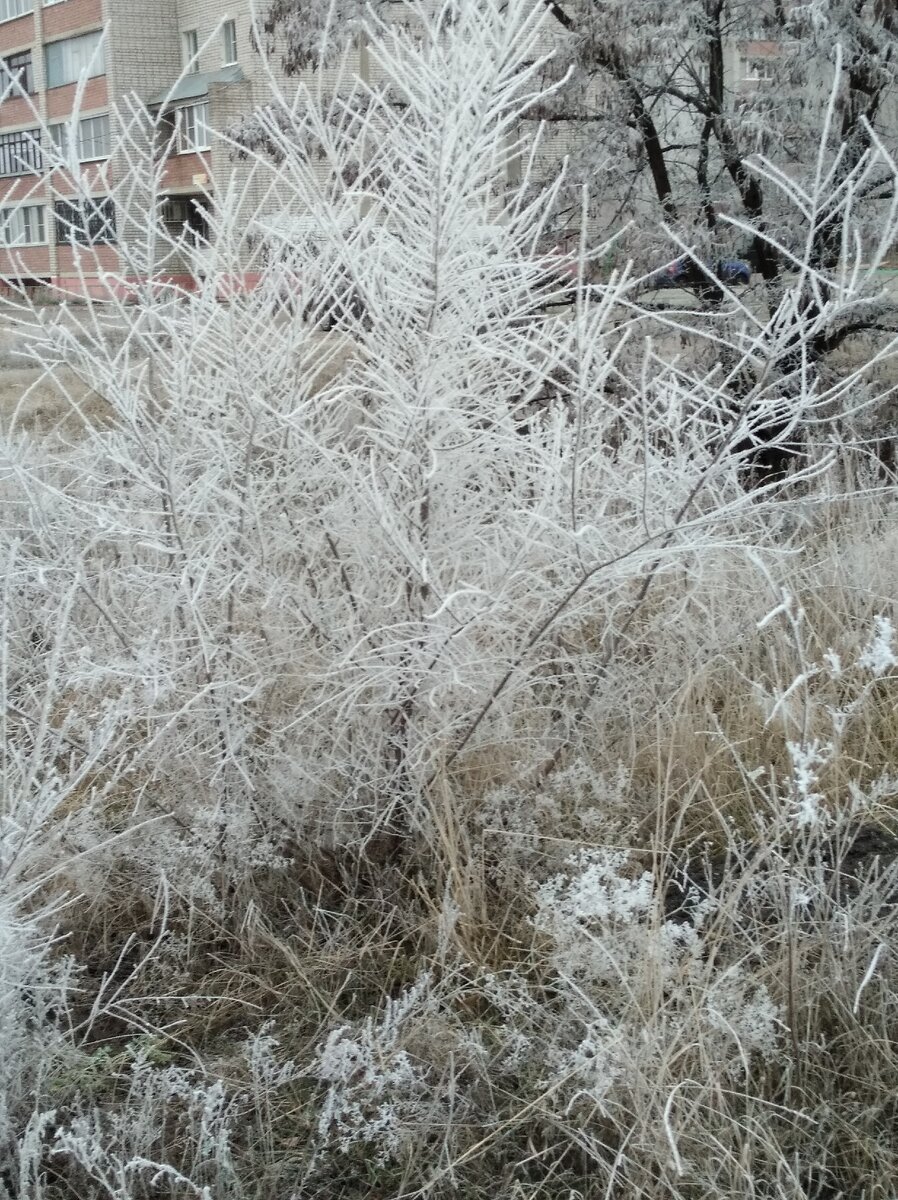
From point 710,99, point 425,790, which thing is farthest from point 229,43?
point 425,790

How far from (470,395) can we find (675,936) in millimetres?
937

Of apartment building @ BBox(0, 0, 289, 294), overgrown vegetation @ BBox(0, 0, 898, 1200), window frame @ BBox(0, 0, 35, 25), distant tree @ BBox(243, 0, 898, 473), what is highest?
window frame @ BBox(0, 0, 35, 25)

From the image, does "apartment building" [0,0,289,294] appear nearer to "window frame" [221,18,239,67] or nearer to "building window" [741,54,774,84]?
"window frame" [221,18,239,67]

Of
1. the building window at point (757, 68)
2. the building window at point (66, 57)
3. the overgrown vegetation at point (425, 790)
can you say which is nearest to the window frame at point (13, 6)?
the building window at point (66, 57)

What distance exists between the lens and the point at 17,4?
3438cm

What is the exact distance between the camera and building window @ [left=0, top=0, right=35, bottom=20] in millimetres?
32619

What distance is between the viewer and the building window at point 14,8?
32.6m

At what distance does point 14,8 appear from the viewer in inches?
1363

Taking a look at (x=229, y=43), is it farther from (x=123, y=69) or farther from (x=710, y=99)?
(x=710, y=99)

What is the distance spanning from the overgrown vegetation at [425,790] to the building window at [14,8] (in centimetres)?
3480

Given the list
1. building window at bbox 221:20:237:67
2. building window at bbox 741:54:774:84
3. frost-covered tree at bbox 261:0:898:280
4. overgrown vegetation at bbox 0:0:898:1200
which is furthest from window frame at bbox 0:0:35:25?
overgrown vegetation at bbox 0:0:898:1200

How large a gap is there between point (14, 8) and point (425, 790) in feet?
126

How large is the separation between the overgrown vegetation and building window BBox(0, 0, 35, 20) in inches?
1370

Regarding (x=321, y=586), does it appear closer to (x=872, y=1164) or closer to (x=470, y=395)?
(x=470, y=395)
